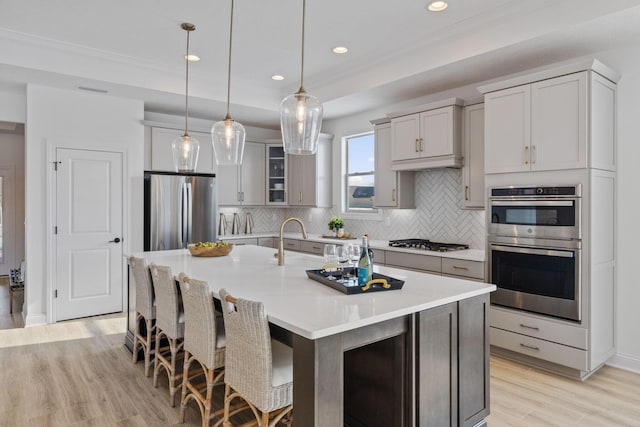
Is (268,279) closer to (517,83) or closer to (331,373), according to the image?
(331,373)

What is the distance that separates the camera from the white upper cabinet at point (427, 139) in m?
4.03

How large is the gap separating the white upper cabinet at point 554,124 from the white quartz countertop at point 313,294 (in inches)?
57.3

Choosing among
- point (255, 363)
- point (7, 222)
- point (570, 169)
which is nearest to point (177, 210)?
point (255, 363)

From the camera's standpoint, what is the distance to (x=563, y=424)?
244 cm

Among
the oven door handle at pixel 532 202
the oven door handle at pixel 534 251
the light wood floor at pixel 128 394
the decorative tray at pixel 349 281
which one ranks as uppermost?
the oven door handle at pixel 532 202

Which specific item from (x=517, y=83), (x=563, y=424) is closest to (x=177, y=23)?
(x=517, y=83)

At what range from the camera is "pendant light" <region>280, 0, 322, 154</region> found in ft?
7.79

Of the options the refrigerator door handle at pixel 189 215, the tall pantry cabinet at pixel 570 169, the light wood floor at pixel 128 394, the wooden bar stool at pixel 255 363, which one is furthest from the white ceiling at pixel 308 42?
the light wood floor at pixel 128 394

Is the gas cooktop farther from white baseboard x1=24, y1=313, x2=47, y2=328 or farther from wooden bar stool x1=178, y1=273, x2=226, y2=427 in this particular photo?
white baseboard x1=24, y1=313, x2=47, y2=328

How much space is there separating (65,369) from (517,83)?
174 inches

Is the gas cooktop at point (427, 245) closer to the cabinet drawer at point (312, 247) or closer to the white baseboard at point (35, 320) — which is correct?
the cabinet drawer at point (312, 247)

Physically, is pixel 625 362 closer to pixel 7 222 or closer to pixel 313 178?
pixel 313 178

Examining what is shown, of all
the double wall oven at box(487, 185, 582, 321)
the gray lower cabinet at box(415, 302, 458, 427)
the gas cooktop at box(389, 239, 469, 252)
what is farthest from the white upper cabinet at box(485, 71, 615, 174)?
the gray lower cabinet at box(415, 302, 458, 427)

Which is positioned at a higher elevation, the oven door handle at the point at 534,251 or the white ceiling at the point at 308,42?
the white ceiling at the point at 308,42
